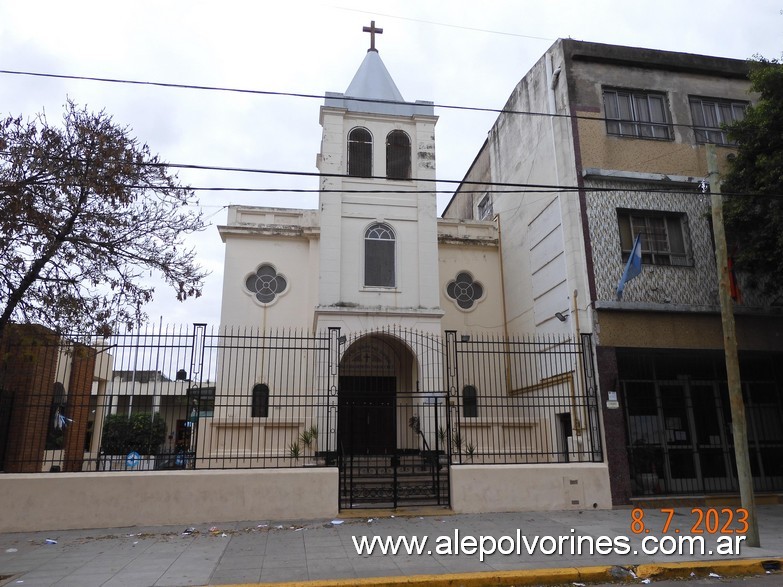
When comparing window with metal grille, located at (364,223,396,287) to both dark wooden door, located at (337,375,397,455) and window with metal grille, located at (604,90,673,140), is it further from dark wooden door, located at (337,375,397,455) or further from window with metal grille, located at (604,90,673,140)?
window with metal grille, located at (604,90,673,140)

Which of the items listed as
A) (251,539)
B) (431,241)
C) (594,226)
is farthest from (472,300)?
(251,539)

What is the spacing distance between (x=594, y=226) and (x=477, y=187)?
1034cm

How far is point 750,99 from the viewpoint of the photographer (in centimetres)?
1546

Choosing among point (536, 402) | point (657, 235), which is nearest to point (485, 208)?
point (657, 235)

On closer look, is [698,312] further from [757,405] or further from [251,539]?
[251,539]

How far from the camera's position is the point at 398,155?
1833 cm

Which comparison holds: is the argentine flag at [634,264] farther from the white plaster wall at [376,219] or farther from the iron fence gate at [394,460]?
the white plaster wall at [376,219]

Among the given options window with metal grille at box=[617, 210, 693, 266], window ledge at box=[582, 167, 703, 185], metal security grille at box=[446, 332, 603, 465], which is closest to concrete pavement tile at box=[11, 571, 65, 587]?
metal security grille at box=[446, 332, 603, 465]

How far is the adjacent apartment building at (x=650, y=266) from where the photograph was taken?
504 inches

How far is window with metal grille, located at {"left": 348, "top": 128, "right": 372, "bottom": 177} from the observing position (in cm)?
1803

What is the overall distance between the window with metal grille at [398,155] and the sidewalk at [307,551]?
1089 centimetres

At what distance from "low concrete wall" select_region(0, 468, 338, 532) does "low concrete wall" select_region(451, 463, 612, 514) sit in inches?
95.5

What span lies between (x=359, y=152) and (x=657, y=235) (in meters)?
9.03

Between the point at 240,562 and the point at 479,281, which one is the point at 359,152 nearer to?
the point at 479,281
